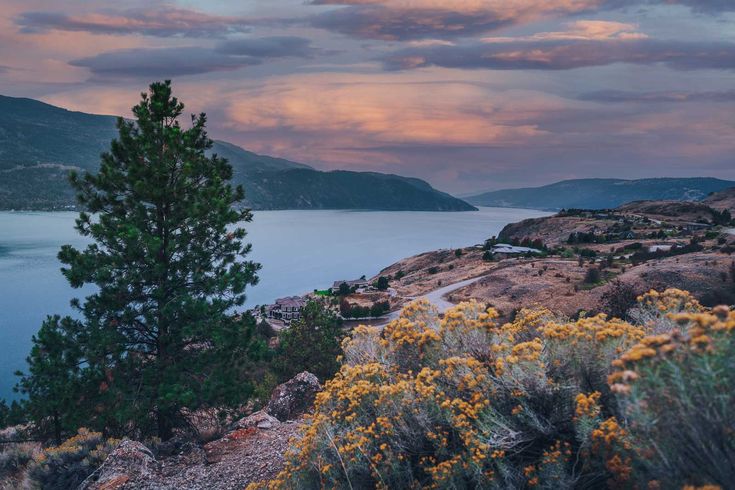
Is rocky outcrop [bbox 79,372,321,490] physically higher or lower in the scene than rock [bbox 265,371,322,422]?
higher

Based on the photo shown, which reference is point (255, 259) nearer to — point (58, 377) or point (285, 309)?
point (285, 309)

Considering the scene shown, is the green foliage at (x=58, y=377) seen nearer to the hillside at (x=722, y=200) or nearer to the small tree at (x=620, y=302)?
the small tree at (x=620, y=302)

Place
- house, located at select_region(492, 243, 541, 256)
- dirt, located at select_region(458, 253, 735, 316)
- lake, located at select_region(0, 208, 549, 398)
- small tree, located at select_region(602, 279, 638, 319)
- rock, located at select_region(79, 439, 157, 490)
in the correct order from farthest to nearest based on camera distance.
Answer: lake, located at select_region(0, 208, 549, 398)
house, located at select_region(492, 243, 541, 256)
dirt, located at select_region(458, 253, 735, 316)
small tree, located at select_region(602, 279, 638, 319)
rock, located at select_region(79, 439, 157, 490)

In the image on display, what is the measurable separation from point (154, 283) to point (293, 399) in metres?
5.56

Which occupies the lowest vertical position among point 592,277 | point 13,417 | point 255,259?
point 255,259

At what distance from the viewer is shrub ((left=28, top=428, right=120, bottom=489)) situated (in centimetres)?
1095

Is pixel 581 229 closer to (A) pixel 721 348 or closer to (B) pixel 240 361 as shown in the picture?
(B) pixel 240 361

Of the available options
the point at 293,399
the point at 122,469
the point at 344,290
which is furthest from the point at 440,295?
the point at 122,469

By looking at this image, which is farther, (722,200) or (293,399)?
(722,200)

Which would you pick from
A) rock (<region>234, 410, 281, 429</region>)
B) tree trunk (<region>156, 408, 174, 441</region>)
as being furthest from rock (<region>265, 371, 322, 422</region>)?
tree trunk (<region>156, 408, 174, 441</region>)

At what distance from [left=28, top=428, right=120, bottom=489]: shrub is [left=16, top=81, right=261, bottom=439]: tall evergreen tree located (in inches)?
99.4

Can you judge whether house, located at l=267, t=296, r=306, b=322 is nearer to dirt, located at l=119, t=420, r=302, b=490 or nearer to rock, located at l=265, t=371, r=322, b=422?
rock, located at l=265, t=371, r=322, b=422

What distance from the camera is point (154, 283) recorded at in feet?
50.5

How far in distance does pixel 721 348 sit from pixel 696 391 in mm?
382
